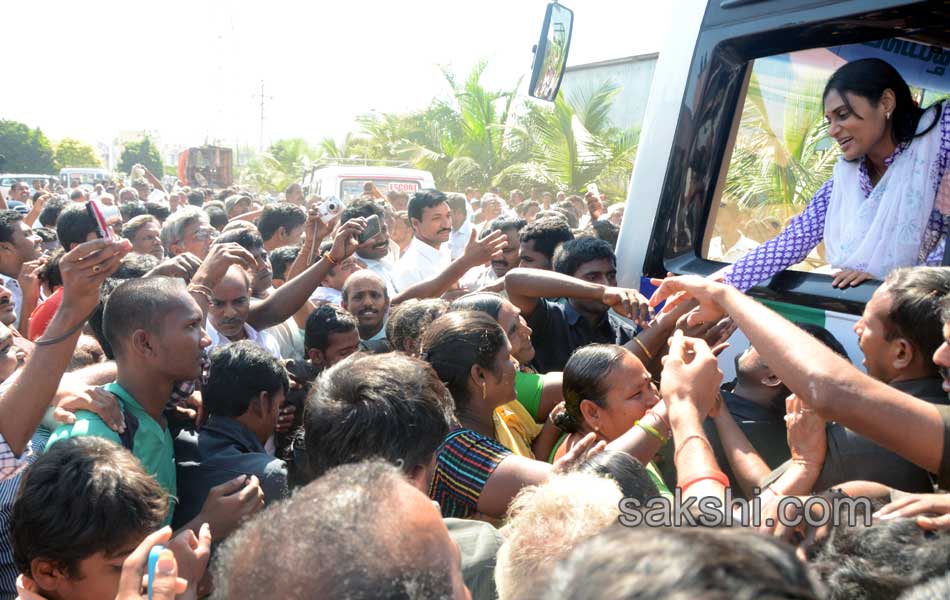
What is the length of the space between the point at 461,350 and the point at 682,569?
2007 millimetres

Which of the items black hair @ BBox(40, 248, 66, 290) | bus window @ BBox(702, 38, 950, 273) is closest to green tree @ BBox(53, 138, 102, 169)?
black hair @ BBox(40, 248, 66, 290)

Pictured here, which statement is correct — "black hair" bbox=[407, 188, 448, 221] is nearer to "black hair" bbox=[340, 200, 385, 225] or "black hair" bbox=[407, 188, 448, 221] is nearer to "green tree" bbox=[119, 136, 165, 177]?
"black hair" bbox=[340, 200, 385, 225]

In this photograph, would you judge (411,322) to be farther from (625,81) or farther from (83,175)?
(83,175)

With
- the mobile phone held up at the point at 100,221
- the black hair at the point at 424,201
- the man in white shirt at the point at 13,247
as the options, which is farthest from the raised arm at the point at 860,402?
the man in white shirt at the point at 13,247

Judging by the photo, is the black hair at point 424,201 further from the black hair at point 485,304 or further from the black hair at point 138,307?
the black hair at point 138,307

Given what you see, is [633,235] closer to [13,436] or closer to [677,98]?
[677,98]

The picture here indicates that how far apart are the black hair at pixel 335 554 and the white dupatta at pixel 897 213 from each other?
2180mm

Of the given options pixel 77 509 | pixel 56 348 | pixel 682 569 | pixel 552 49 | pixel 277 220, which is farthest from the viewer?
pixel 277 220

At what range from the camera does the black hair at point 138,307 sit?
283cm

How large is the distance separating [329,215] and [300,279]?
3.13 ft

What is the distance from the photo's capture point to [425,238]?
6355 mm

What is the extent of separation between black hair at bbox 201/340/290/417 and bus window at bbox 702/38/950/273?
1927 millimetres

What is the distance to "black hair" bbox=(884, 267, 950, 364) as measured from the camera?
6.91ft

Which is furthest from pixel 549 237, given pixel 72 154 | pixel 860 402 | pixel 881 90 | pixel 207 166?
pixel 72 154
